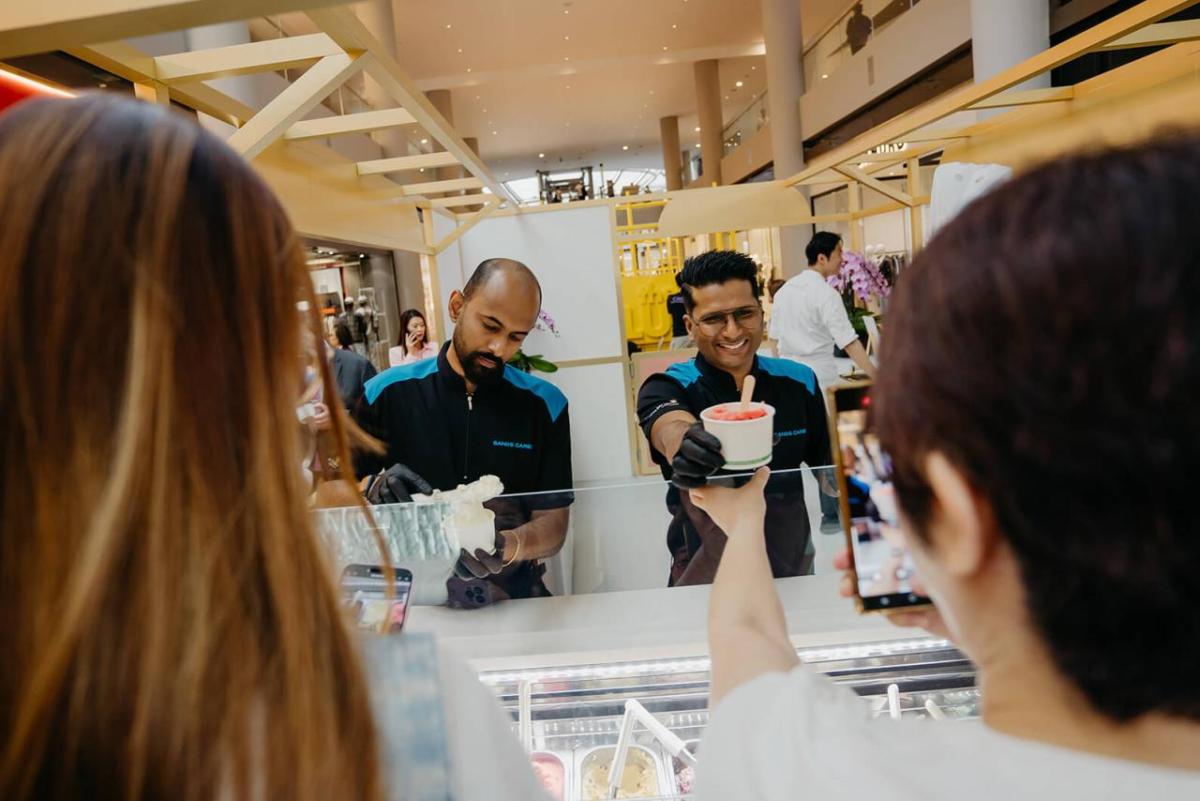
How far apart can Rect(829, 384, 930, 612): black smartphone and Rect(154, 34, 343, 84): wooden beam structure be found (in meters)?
1.47

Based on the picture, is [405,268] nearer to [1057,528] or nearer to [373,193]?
[373,193]

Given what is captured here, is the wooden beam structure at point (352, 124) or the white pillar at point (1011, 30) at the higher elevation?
the white pillar at point (1011, 30)

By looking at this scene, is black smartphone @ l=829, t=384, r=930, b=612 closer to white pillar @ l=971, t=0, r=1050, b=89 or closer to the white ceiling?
white pillar @ l=971, t=0, r=1050, b=89

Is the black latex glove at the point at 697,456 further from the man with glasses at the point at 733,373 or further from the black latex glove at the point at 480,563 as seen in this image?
the man with glasses at the point at 733,373

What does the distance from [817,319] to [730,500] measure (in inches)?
181

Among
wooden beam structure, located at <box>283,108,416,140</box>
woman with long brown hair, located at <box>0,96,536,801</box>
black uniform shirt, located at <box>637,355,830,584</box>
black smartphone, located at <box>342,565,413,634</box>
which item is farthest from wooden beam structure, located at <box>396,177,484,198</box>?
woman with long brown hair, located at <box>0,96,536,801</box>

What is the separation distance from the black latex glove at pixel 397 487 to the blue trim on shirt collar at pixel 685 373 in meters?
1.02

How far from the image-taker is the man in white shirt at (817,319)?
5.59 meters

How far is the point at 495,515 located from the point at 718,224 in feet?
17.1

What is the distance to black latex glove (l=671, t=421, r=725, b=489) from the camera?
4.79 feet

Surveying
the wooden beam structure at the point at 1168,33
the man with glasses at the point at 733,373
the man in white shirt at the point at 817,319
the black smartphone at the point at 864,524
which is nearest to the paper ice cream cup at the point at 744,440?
the black smartphone at the point at 864,524

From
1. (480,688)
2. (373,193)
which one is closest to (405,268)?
(373,193)

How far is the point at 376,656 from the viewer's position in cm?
57

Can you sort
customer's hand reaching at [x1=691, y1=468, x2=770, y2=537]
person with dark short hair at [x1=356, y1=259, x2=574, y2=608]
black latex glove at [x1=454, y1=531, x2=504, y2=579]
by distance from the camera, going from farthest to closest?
person with dark short hair at [x1=356, y1=259, x2=574, y2=608] → black latex glove at [x1=454, y1=531, x2=504, y2=579] → customer's hand reaching at [x1=691, y1=468, x2=770, y2=537]
